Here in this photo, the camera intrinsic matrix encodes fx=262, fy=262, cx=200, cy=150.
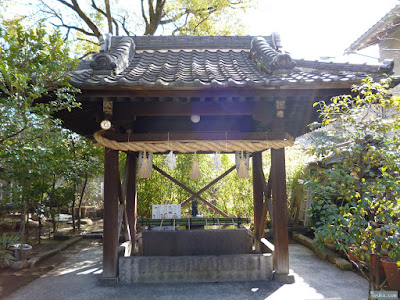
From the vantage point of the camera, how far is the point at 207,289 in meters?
3.75

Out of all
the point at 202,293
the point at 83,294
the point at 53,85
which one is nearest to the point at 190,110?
the point at 53,85

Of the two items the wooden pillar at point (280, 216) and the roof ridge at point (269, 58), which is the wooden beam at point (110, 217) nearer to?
the wooden pillar at point (280, 216)

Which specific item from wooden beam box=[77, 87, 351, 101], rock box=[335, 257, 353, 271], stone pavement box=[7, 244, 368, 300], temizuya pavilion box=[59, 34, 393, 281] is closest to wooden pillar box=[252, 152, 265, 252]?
temizuya pavilion box=[59, 34, 393, 281]

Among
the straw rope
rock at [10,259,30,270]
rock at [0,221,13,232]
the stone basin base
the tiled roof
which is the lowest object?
rock at [0,221,13,232]

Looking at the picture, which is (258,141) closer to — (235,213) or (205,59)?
(205,59)

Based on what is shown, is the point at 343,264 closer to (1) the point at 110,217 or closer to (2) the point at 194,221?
(2) the point at 194,221

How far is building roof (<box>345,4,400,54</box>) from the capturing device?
22.9 ft

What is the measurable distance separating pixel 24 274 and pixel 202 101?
4.70 m

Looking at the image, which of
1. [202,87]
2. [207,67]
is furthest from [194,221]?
[202,87]

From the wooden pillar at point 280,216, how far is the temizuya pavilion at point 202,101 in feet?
0.05

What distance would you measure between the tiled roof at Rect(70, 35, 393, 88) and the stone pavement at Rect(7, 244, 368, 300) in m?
2.77

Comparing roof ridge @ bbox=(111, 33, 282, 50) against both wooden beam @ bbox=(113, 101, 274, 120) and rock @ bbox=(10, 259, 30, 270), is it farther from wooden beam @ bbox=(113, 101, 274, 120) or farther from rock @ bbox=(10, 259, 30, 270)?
rock @ bbox=(10, 259, 30, 270)

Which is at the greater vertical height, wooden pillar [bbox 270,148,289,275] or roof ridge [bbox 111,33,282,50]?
roof ridge [bbox 111,33,282,50]

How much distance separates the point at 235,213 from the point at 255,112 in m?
5.80
